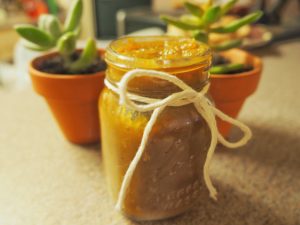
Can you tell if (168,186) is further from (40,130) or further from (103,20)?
(103,20)

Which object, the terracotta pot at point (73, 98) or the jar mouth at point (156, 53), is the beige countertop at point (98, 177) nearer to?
the terracotta pot at point (73, 98)

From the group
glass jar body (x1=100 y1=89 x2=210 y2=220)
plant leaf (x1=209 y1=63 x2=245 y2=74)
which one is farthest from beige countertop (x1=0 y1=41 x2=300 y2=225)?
plant leaf (x1=209 y1=63 x2=245 y2=74)

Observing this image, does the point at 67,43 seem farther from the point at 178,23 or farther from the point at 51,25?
the point at 178,23

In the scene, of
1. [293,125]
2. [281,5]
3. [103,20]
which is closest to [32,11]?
[103,20]

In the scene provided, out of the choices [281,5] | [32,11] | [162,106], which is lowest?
[32,11]

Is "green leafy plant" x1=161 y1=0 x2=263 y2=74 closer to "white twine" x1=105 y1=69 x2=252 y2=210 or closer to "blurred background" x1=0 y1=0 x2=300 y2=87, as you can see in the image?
"white twine" x1=105 y1=69 x2=252 y2=210

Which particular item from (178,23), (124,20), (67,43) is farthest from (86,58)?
(124,20)

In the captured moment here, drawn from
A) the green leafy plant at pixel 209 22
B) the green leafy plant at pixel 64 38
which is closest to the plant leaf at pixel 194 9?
the green leafy plant at pixel 209 22
